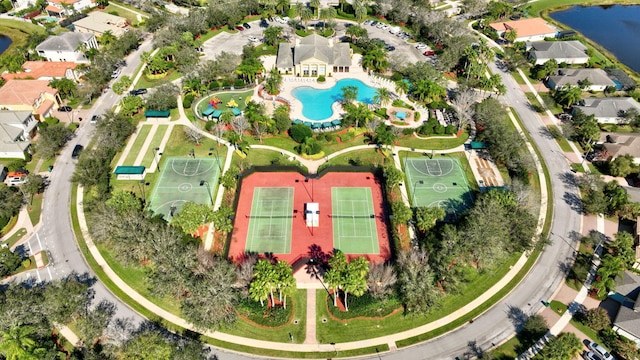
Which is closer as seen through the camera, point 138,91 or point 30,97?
point 30,97

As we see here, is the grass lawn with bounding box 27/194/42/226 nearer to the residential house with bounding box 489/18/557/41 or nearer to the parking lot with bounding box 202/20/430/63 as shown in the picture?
the parking lot with bounding box 202/20/430/63

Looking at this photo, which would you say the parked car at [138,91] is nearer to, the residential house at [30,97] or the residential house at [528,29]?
the residential house at [30,97]

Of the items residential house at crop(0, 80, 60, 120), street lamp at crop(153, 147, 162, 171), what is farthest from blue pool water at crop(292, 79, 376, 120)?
residential house at crop(0, 80, 60, 120)

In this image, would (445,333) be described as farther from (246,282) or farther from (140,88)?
(140,88)

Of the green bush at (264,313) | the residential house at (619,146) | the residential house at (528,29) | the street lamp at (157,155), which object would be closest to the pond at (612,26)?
the residential house at (528,29)

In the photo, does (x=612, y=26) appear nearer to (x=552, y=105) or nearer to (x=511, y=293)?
(x=552, y=105)

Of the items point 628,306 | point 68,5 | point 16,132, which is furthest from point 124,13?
point 628,306
